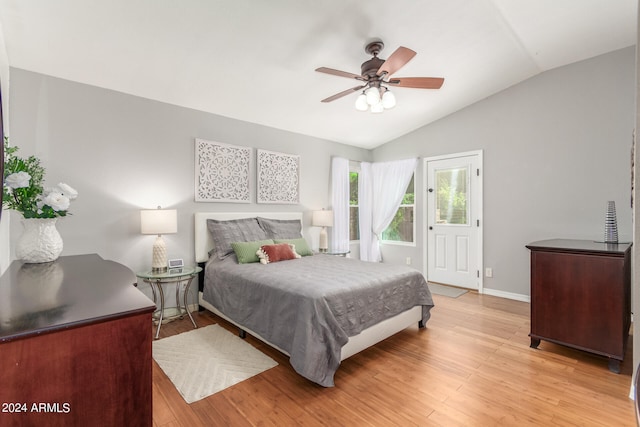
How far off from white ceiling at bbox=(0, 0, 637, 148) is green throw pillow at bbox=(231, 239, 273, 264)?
1688mm

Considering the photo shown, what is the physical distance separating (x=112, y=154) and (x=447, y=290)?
461 centimetres

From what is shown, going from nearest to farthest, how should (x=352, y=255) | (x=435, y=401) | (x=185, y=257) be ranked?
1. (x=435, y=401)
2. (x=185, y=257)
3. (x=352, y=255)

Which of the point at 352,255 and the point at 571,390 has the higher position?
the point at 352,255

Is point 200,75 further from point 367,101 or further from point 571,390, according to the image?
point 571,390

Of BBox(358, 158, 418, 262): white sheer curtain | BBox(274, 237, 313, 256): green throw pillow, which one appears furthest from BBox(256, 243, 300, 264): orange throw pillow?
BBox(358, 158, 418, 262): white sheer curtain

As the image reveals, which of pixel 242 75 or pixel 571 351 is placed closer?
pixel 571 351

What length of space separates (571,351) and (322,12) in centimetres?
354

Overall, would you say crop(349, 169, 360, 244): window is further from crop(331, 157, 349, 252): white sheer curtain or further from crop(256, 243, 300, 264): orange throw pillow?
crop(256, 243, 300, 264): orange throw pillow

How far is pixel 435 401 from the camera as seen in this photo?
73.7 inches

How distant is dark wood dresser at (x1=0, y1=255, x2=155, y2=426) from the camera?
679 mm

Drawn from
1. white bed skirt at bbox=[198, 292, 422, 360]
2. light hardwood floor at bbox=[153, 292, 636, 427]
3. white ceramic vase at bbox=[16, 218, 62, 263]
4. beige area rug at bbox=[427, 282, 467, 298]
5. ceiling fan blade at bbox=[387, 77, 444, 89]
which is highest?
ceiling fan blade at bbox=[387, 77, 444, 89]

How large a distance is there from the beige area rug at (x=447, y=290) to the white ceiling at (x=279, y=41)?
9.08ft

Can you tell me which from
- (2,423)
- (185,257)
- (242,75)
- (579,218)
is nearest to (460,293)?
(579,218)

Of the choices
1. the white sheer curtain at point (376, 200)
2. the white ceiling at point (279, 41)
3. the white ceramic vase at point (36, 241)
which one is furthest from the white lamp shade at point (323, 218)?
the white ceramic vase at point (36, 241)
